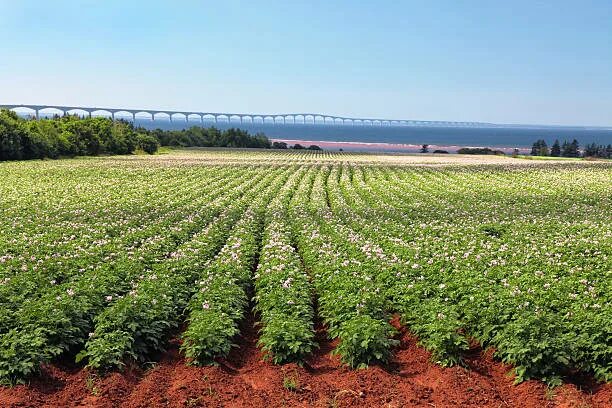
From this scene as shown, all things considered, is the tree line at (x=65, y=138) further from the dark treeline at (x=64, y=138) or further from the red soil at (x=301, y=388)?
the red soil at (x=301, y=388)

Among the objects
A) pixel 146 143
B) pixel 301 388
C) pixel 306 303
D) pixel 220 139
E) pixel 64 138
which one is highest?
pixel 220 139

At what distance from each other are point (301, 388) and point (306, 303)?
9.88 ft

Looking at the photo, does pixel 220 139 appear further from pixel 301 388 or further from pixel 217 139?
pixel 301 388

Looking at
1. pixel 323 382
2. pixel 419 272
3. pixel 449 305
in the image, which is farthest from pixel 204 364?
pixel 419 272

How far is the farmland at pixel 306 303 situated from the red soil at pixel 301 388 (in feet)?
0.15

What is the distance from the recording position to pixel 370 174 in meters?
51.6

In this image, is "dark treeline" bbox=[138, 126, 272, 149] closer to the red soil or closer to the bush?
the bush

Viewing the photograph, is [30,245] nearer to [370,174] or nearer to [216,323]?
[216,323]

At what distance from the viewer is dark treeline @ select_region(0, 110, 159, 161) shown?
65.4 metres

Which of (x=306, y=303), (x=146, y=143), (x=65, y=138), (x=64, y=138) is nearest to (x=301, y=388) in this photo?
(x=306, y=303)

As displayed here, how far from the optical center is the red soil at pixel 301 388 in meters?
7.80

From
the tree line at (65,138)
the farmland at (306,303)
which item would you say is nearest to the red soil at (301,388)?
the farmland at (306,303)

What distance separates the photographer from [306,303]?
1120 cm

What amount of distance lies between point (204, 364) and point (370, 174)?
43801 millimetres
